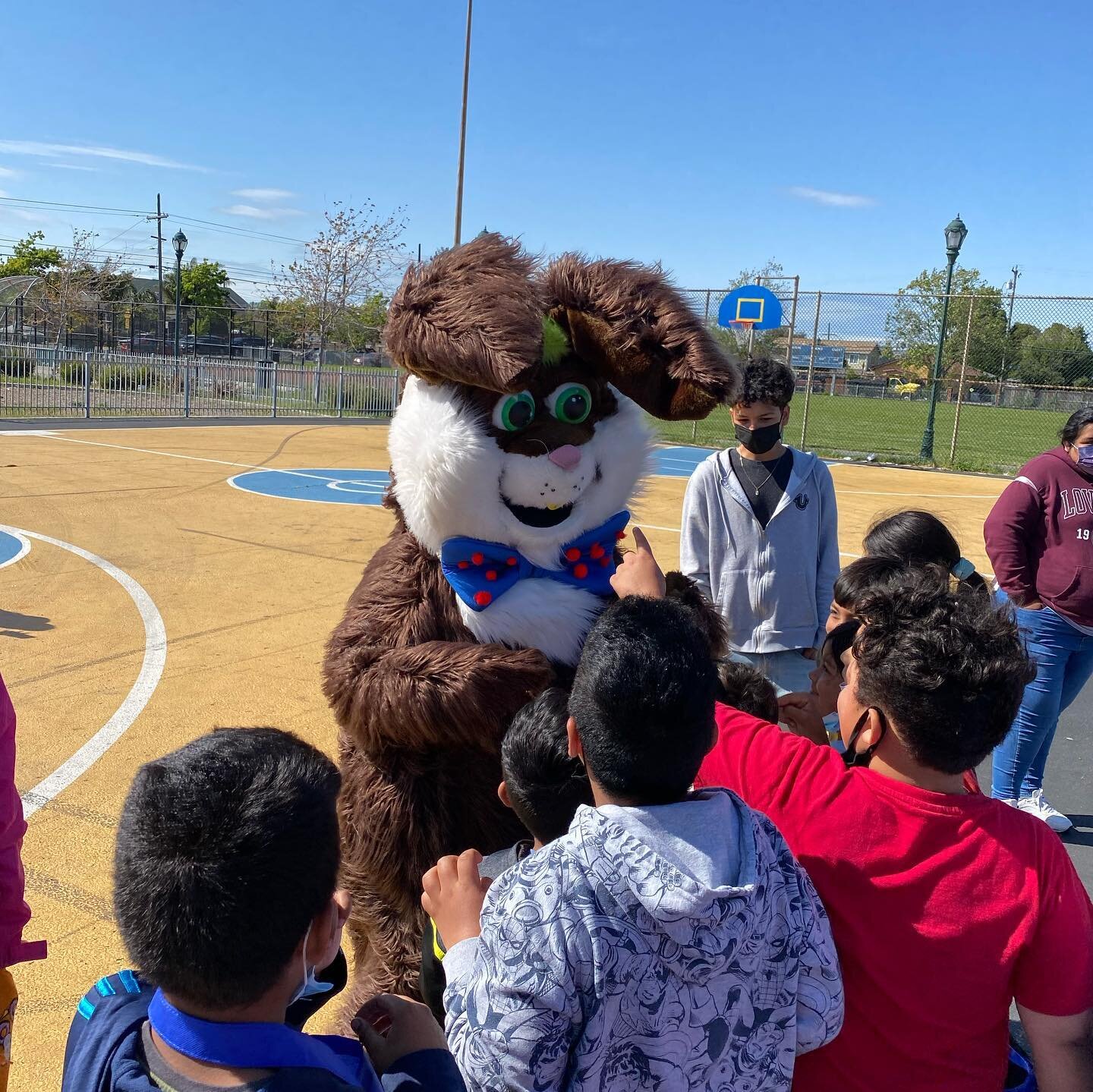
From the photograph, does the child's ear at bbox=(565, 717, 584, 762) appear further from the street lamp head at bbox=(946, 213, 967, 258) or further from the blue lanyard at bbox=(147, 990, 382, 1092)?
the street lamp head at bbox=(946, 213, 967, 258)

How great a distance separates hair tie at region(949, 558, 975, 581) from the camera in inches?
121

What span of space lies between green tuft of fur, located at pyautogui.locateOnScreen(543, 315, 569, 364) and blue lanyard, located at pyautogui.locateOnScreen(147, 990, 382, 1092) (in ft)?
6.03

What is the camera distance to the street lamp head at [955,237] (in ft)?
59.8

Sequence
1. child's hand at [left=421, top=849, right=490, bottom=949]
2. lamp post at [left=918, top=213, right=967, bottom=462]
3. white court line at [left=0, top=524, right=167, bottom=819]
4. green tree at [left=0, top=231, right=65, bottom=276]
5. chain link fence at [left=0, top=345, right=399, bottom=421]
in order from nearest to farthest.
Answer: child's hand at [left=421, top=849, right=490, bottom=949]
white court line at [left=0, top=524, right=167, bottom=819]
lamp post at [left=918, top=213, right=967, bottom=462]
chain link fence at [left=0, top=345, right=399, bottom=421]
green tree at [left=0, top=231, right=65, bottom=276]

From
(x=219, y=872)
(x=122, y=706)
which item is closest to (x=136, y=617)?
(x=122, y=706)

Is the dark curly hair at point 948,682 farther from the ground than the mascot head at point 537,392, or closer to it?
closer to it

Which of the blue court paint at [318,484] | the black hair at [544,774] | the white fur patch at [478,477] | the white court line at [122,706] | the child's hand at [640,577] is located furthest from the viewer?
the blue court paint at [318,484]

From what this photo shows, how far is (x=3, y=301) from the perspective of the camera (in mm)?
34500

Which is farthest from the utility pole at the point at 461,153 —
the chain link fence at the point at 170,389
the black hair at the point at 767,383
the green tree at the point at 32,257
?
the green tree at the point at 32,257

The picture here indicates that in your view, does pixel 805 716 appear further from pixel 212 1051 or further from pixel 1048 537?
pixel 1048 537

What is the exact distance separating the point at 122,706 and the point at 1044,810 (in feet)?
14.5

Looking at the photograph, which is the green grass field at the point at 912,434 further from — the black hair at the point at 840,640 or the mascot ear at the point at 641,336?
the black hair at the point at 840,640

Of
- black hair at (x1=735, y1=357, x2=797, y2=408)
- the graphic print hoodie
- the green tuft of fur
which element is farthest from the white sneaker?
the graphic print hoodie

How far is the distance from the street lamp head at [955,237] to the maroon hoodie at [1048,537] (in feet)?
53.4
